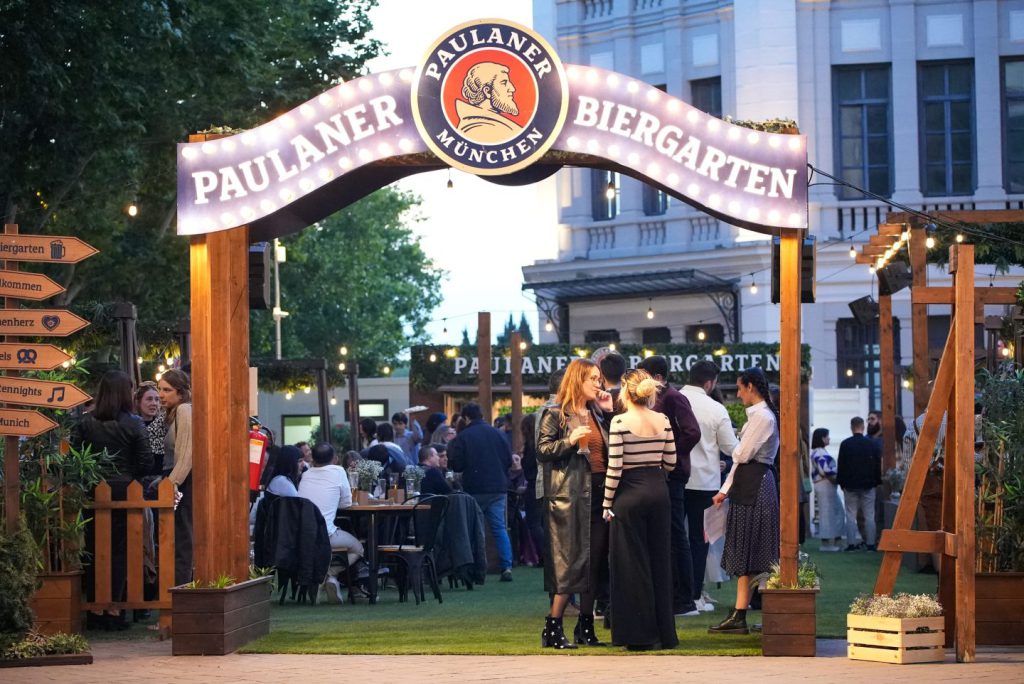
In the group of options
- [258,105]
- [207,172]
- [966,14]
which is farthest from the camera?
[966,14]

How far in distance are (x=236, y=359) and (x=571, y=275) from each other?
929 inches

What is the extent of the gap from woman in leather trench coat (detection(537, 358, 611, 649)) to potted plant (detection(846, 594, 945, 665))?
1.76 meters

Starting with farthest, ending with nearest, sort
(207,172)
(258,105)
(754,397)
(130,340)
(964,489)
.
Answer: (258,105)
(130,340)
(754,397)
(207,172)
(964,489)

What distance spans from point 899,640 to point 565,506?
2257mm

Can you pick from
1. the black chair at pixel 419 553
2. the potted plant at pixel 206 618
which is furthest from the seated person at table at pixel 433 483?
the potted plant at pixel 206 618

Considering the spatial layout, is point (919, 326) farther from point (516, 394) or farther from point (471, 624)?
point (471, 624)

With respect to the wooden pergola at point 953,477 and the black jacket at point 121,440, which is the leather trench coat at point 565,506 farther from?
the black jacket at point 121,440

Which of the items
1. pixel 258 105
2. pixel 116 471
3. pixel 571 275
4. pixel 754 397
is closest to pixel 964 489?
pixel 754 397

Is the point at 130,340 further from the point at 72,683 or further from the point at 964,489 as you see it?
the point at 964,489

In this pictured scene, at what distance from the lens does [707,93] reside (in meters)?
33.5

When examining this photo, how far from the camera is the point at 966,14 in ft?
106

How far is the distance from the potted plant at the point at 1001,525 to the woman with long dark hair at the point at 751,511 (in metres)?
1.44

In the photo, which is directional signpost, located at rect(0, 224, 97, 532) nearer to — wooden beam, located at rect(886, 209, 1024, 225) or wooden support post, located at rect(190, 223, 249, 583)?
wooden support post, located at rect(190, 223, 249, 583)

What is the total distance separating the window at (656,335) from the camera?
34.2 m
